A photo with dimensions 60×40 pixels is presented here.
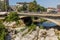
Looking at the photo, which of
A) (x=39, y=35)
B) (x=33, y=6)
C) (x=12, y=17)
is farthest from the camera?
(x=33, y=6)

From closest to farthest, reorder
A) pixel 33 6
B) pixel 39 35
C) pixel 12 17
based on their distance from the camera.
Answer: pixel 39 35
pixel 12 17
pixel 33 6

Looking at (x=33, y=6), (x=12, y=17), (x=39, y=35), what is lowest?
(x=33, y=6)

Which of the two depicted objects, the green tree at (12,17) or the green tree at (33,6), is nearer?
the green tree at (12,17)

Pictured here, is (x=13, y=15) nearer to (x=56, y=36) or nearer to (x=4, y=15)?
(x=4, y=15)

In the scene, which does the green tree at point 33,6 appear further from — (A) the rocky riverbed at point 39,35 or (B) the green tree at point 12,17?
(A) the rocky riverbed at point 39,35

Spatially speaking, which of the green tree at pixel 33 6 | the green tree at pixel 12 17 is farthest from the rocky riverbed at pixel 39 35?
the green tree at pixel 33 6

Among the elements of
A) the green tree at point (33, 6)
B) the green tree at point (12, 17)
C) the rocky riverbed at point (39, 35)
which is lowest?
the green tree at point (33, 6)

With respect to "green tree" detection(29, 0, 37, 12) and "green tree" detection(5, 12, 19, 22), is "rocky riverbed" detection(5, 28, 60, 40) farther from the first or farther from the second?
"green tree" detection(29, 0, 37, 12)

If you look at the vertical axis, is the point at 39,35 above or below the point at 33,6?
above

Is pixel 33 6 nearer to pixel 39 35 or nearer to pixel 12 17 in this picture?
pixel 12 17

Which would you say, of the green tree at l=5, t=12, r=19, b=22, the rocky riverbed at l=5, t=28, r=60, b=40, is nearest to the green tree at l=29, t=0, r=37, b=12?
the green tree at l=5, t=12, r=19, b=22

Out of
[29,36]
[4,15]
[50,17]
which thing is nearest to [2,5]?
[4,15]

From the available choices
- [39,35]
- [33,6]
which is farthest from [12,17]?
[33,6]

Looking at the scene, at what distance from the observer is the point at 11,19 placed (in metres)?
35.2
